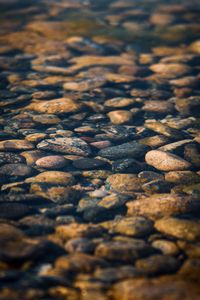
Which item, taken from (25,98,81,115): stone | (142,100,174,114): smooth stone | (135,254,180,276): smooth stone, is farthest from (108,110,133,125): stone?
(135,254,180,276): smooth stone

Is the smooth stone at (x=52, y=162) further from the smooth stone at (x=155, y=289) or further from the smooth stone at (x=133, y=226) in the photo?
the smooth stone at (x=155, y=289)

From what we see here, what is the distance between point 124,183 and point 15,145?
114 centimetres

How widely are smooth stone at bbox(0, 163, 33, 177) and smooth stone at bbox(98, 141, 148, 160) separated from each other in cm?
71

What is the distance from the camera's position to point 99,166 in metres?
3.21

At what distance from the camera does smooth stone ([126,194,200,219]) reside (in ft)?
8.43

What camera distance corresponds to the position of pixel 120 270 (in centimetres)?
204

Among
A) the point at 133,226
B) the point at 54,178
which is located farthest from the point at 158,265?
the point at 54,178

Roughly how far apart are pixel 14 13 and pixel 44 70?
3482mm

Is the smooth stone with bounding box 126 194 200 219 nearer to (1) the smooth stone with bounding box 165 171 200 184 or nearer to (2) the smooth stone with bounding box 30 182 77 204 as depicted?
(1) the smooth stone with bounding box 165 171 200 184

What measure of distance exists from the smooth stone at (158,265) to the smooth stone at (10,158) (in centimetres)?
155

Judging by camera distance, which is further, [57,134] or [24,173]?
[57,134]

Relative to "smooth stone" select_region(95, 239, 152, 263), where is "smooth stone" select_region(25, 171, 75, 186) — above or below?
above

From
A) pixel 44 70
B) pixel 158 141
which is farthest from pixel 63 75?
pixel 158 141

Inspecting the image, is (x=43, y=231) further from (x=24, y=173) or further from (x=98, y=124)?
(x=98, y=124)
